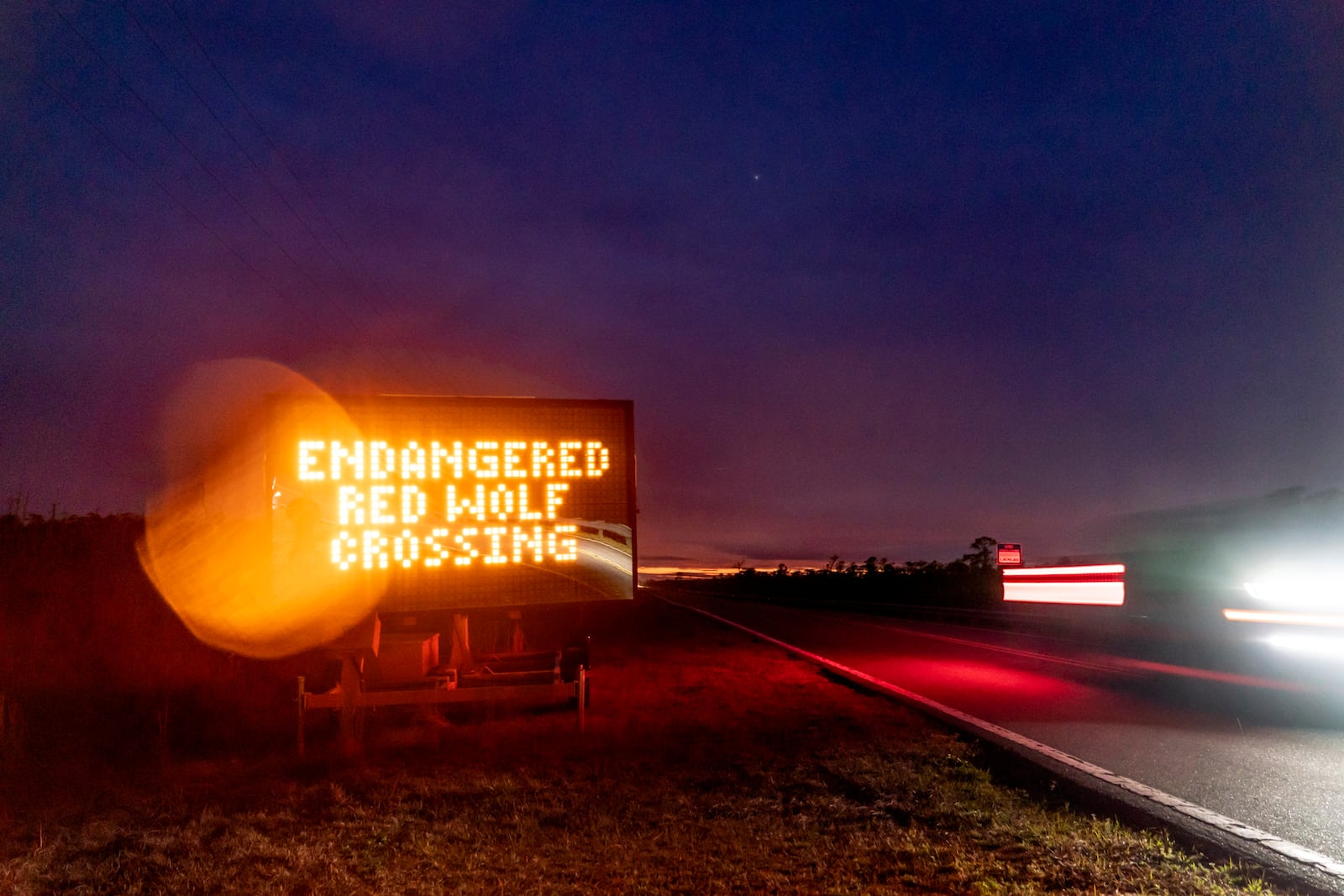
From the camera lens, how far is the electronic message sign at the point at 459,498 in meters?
8.29

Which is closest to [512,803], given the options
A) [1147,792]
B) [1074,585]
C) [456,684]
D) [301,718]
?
[301,718]

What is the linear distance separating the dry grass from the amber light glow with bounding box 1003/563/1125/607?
1053 centimetres

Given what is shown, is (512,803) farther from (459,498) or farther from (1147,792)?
(1147,792)

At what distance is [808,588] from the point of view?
242ft

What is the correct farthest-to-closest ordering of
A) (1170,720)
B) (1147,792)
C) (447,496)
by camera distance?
(1170,720) < (447,496) < (1147,792)

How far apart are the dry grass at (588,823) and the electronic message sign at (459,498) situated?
171 centimetres

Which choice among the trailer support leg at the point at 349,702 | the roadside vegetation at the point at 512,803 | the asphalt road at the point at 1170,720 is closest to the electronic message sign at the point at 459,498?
the trailer support leg at the point at 349,702

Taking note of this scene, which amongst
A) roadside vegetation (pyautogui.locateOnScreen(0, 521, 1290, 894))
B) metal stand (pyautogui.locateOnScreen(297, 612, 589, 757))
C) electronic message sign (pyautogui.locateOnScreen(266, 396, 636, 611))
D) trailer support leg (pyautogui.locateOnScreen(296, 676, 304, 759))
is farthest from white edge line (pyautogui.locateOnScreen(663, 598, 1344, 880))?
trailer support leg (pyautogui.locateOnScreen(296, 676, 304, 759))

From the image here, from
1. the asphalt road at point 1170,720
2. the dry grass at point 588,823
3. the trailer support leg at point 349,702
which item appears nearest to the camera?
the dry grass at point 588,823

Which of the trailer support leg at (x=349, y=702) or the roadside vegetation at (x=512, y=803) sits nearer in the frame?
the roadside vegetation at (x=512, y=803)

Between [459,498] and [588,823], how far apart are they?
3388 mm

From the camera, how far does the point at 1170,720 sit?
33.2ft

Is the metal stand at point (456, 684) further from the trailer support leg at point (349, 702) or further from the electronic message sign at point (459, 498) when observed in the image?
the electronic message sign at point (459, 498)

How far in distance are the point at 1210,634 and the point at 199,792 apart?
17.0 metres
